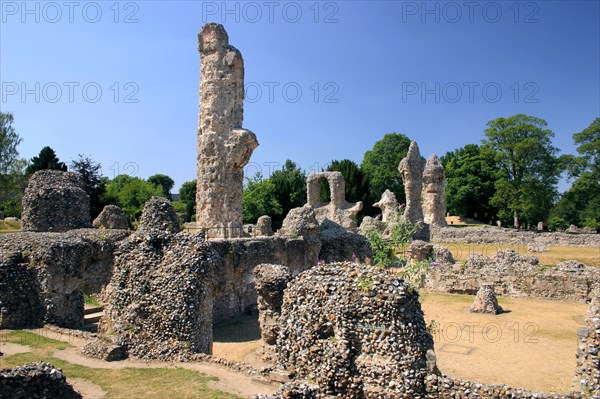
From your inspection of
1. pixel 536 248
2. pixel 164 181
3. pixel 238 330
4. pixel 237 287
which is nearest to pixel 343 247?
pixel 237 287

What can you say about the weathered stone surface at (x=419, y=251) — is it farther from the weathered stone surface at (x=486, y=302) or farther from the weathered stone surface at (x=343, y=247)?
the weathered stone surface at (x=486, y=302)

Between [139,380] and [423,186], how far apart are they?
34.5m

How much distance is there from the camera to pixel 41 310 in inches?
469

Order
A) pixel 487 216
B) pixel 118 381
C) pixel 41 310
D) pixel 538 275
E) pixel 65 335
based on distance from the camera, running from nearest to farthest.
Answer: pixel 118 381
pixel 65 335
pixel 41 310
pixel 538 275
pixel 487 216

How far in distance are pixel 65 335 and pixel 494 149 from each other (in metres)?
42.8

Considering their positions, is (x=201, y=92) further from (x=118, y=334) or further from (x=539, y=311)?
(x=539, y=311)

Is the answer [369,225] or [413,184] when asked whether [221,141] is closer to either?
[369,225]

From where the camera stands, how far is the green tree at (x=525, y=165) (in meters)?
41.4

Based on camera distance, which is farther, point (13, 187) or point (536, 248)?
point (13, 187)

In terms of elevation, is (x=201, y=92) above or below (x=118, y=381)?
above

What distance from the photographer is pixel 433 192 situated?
3847cm

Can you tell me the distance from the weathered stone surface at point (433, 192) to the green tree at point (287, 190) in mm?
16996

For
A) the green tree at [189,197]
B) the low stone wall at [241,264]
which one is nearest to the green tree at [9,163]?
the green tree at [189,197]

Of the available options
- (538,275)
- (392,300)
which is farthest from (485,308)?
(392,300)
